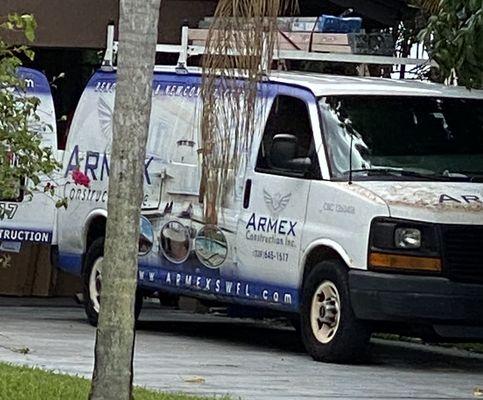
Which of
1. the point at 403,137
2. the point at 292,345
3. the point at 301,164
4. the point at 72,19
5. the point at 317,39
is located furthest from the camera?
the point at 72,19

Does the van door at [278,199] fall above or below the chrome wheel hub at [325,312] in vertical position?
above

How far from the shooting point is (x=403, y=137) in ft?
42.3

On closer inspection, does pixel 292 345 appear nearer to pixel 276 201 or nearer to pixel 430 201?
pixel 276 201

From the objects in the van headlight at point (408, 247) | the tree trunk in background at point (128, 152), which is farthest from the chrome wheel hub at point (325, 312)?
the tree trunk in background at point (128, 152)

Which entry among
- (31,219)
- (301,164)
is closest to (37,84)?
(31,219)

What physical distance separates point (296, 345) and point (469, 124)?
8.84ft

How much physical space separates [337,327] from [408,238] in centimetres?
88

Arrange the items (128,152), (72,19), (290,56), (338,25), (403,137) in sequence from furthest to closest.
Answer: (72,19) < (338,25) < (290,56) < (403,137) < (128,152)

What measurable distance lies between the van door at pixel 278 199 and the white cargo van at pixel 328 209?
1 centimetres

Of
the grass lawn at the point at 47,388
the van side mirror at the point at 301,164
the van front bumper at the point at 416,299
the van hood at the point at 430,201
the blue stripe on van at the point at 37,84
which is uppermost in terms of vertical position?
the blue stripe on van at the point at 37,84

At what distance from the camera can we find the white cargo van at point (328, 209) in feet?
39.2

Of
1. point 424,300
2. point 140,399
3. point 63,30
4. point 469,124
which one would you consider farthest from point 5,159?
point 63,30

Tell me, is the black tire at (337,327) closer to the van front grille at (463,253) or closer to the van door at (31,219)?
the van front grille at (463,253)

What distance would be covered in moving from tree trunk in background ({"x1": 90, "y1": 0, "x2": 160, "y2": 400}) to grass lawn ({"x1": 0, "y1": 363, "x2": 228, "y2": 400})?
61.2 inches
